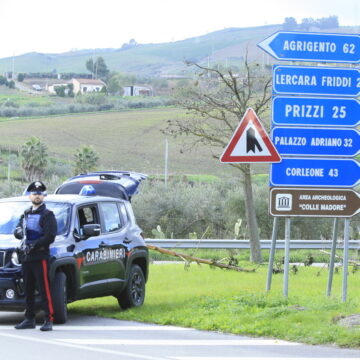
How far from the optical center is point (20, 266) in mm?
12641

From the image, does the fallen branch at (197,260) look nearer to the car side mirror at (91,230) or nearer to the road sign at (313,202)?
the road sign at (313,202)

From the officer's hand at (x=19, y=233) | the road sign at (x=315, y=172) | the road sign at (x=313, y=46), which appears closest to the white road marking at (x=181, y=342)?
the officer's hand at (x=19, y=233)

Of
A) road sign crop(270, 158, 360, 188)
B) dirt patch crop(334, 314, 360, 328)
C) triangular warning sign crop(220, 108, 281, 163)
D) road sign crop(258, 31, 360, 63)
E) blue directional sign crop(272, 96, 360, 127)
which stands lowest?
dirt patch crop(334, 314, 360, 328)

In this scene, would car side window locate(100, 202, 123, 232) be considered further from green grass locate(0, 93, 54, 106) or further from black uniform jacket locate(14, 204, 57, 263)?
green grass locate(0, 93, 54, 106)

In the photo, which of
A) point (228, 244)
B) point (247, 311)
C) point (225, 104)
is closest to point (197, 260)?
point (247, 311)

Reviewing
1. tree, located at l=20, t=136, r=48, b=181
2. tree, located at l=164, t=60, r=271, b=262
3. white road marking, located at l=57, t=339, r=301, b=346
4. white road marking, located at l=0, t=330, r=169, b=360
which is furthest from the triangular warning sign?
tree, located at l=20, t=136, r=48, b=181

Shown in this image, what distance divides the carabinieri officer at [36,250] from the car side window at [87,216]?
1.57 meters

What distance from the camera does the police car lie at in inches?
501

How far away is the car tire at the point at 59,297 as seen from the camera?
41.9 feet

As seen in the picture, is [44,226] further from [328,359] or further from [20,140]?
[20,140]

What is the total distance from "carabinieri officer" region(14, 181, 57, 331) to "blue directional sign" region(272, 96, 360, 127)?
372 cm

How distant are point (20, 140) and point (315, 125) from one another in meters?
95.2

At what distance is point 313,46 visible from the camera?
14164 mm

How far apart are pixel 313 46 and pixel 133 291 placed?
4464 mm
